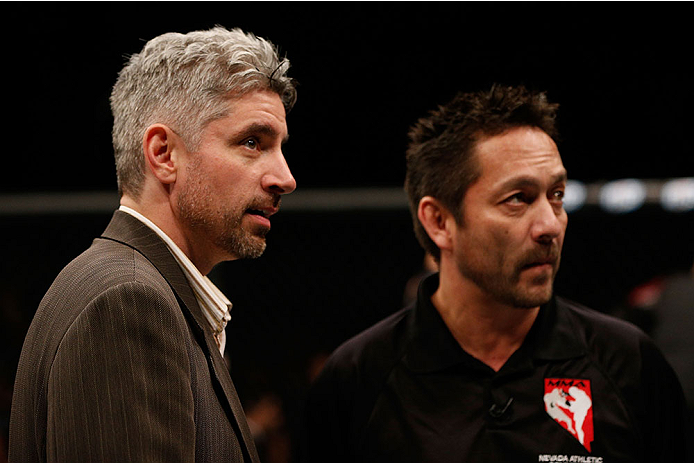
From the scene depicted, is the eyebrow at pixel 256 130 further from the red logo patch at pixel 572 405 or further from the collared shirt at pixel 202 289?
the red logo patch at pixel 572 405

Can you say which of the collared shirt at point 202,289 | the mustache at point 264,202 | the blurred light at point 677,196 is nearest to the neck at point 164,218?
the collared shirt at point 202,289

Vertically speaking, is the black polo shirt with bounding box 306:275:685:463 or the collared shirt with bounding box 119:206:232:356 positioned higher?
the collared shirt with bounding box 119:206:232:356

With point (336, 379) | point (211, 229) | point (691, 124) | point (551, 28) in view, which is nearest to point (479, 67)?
point (551, 28)

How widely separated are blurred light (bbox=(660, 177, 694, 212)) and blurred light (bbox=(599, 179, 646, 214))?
3.8 inches

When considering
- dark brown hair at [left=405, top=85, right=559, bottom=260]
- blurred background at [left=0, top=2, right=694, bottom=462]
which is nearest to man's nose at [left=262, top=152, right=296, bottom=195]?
dark brown hair at [left=405, top=85, right=559, bottom=260]

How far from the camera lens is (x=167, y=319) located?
1213 millimetres

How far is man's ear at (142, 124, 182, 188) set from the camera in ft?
4.81

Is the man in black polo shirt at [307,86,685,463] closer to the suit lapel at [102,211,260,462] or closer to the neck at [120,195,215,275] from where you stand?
the suit lapel at [102,211,260,462]

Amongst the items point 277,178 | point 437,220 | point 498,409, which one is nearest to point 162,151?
point 277,178

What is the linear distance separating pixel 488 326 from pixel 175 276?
900 millimetres

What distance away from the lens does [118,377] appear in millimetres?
1134

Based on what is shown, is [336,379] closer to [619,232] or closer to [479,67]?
[619,232]

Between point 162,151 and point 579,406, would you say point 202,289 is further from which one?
point 579,406

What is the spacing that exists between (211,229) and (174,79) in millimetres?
307
